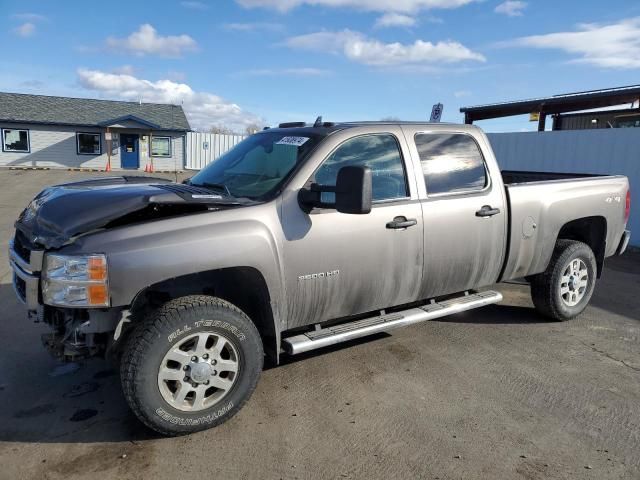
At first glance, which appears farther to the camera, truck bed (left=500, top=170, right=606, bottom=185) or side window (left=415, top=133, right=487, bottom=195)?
truck bed (left=500, top=170, right=606, bottom=185)

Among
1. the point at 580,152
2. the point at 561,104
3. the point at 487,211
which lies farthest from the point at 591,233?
→ the point at 561,104

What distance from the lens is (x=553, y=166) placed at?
11.2 metres

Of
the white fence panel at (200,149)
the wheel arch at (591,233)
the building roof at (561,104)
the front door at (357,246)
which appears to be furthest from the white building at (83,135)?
the front door at (357,246)

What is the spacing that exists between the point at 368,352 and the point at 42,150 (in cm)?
3054

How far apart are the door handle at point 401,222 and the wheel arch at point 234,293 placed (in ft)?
3.63

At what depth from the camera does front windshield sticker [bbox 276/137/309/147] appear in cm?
392

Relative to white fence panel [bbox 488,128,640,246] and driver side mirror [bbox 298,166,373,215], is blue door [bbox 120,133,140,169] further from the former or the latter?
driver side mirror [bbox 298,166,373,215]

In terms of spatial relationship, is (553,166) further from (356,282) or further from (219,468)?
(219,468)

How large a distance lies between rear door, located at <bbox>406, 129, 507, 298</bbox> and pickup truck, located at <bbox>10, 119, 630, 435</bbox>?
0.01 metres

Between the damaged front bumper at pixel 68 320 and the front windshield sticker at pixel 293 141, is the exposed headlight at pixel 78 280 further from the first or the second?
the front windshield sticker at pixel 293 141

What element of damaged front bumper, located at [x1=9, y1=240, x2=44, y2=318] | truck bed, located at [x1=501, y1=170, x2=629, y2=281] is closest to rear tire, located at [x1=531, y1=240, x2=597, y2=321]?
truck bed, located at [x1=501, y1=170, x2=629, y2=281]

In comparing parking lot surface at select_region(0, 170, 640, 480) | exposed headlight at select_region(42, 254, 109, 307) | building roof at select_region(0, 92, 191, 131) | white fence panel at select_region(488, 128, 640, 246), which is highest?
building roof at select_region(0, 92, 191, 131)

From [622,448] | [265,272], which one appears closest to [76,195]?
[265,272]

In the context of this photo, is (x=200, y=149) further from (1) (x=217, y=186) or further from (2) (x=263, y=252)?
(2) (x=263, y=252)
